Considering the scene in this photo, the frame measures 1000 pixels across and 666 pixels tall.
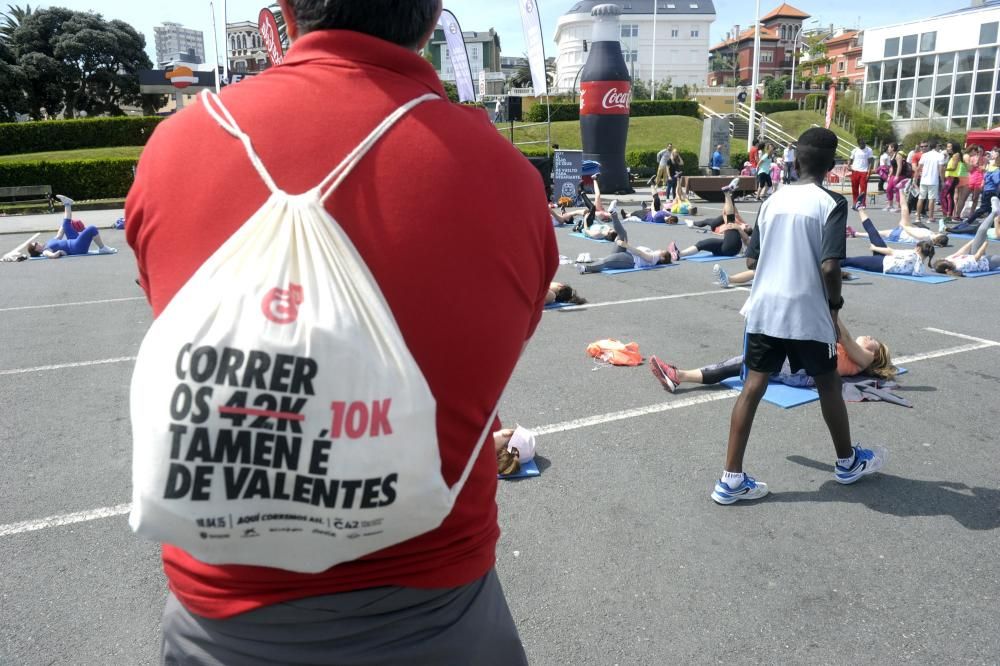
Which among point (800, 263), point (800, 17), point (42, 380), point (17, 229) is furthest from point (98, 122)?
point (800, 17)

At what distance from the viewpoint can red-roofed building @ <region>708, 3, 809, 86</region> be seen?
108m

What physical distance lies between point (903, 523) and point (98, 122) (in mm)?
Result: 41152

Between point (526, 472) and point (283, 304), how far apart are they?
364cm

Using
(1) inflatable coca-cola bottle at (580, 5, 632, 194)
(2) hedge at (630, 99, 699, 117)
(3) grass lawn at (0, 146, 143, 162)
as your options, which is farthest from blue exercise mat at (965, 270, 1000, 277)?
(2) hedge at (630, 99, 699, 117)

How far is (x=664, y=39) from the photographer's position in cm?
9262

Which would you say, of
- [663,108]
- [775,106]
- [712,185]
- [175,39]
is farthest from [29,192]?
[175,39]

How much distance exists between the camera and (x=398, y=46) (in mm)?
1220

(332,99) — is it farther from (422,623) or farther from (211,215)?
(422,623)

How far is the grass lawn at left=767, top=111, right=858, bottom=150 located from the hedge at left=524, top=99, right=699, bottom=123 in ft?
23.6

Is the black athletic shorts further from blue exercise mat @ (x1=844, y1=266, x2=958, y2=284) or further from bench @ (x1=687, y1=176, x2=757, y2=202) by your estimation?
bench @ (x1=687, y1=176, x2=757, y2=202)

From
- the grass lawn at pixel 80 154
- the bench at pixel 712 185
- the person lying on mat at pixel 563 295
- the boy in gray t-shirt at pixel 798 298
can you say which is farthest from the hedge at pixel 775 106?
the boy in gray t-shirt at pixel 798 298

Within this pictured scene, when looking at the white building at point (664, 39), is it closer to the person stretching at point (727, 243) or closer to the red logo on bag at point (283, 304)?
the person stretching at point (727, 243)

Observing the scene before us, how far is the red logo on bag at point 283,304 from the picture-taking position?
976 millimetres

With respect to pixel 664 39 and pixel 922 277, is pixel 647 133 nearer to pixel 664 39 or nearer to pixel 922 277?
pixel 922 277
